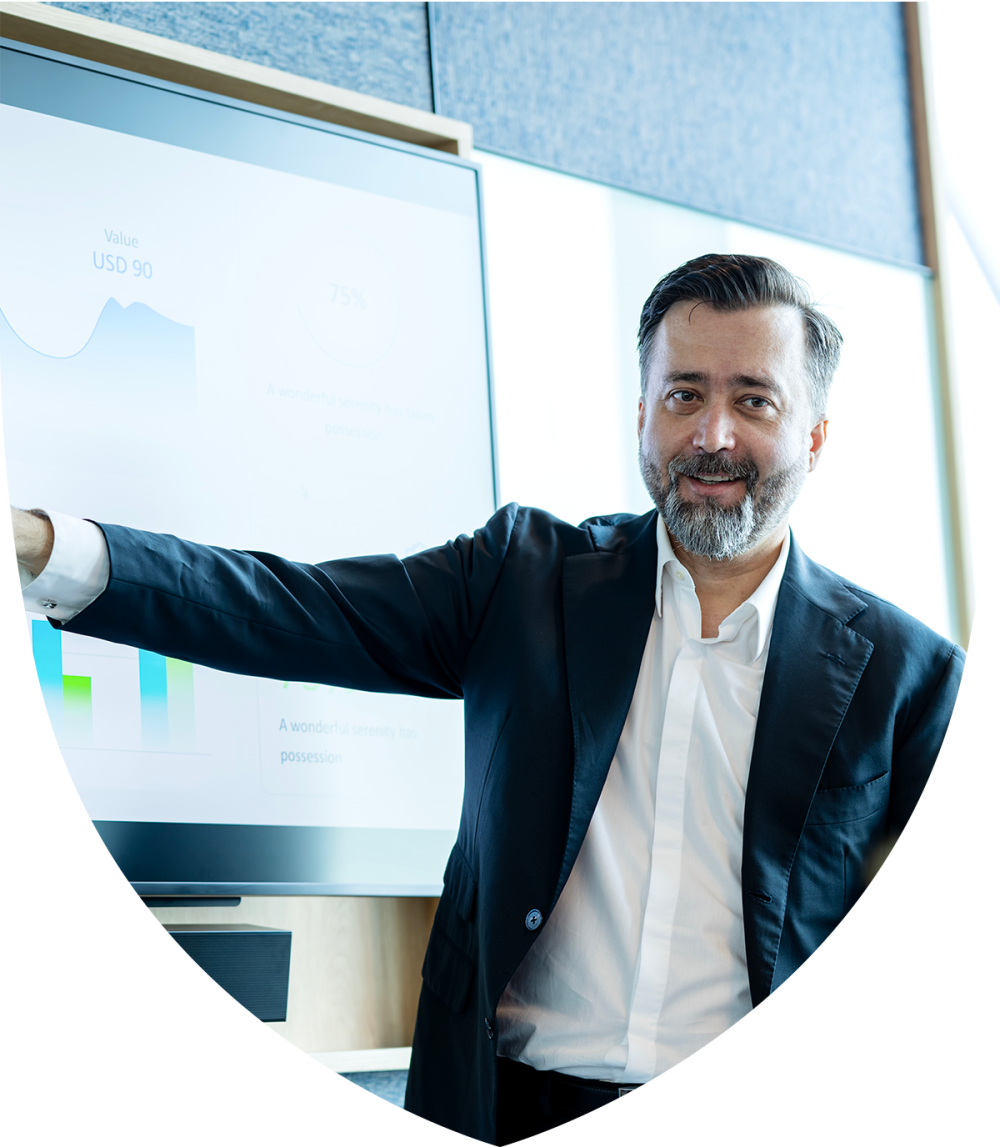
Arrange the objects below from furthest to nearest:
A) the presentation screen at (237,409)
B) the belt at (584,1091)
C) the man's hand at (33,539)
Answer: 1. the presentation screen at (237,409)
2. the belt at (584,1091)
3. the man's hand at (33,539)

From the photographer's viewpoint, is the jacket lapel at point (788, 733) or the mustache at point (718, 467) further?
the mustache at point (718, 467)

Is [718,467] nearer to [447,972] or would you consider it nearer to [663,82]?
[447,972]

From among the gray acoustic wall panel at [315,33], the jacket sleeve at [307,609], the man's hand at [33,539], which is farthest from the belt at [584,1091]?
the gray acoustic wall panel at [315,33]

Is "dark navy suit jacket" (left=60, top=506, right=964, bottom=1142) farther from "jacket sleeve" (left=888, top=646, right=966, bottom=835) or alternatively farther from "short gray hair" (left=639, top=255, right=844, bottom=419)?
"short gray hair" (left=639, top=255, right=844, bottom=419)

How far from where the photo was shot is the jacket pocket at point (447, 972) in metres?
1.12

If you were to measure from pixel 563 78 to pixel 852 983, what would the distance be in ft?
5.96

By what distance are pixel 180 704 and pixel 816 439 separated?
0.81 m

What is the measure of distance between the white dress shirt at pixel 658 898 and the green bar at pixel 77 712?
55 centimetres

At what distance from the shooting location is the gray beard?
1.22 meters

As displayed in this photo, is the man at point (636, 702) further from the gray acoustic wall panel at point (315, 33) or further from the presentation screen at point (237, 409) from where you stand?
the gray acoustic wall panel at point (315, 33)

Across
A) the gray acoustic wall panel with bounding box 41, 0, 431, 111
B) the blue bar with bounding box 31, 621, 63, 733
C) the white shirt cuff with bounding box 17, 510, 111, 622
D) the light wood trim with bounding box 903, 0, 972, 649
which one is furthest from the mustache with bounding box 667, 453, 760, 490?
the light wood trim with bounding box 903, 0, 972, 649

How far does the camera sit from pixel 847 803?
1102mm

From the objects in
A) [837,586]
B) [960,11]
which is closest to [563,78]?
[960,11]

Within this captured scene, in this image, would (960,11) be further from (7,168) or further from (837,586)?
(7,168)
